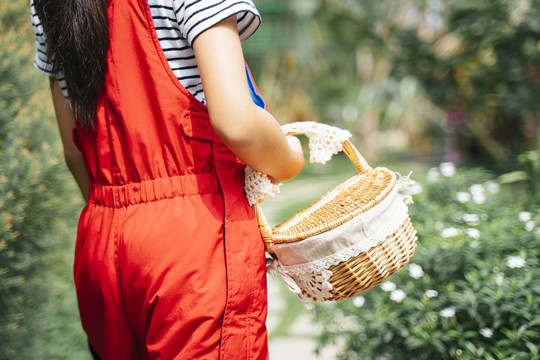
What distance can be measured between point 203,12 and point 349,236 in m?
0.54

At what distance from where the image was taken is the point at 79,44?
1.07m

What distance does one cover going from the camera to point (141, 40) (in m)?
1.03

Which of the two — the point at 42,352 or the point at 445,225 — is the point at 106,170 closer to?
the point at 42,352

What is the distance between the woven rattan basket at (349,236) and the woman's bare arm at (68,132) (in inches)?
21.5

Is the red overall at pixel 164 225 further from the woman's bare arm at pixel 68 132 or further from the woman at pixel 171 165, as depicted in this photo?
the woman's bare arm at pixel 68 132

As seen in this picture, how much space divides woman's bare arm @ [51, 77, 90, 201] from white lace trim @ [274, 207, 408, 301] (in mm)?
613

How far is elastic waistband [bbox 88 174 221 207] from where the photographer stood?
3.51ft

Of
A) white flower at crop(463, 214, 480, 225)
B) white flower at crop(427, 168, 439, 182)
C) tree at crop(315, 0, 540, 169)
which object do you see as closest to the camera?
white flower at crop(463, 214, 480, 225)

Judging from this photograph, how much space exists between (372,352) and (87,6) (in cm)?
170

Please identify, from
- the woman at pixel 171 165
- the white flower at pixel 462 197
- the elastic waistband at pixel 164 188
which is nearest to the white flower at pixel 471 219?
the white flower at pixel 462 197

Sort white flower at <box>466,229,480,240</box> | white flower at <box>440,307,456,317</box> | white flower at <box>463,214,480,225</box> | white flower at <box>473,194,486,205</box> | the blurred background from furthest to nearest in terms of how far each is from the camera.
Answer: white flower at <box>473,194,486,205</box>
white flower at <box>463,214,480,225</box>
white flower at <box>466,229,480,240</box>
white flower at <box>440,307,456,317</box>
the blurred background

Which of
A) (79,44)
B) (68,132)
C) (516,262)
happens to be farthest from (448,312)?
(79,44)

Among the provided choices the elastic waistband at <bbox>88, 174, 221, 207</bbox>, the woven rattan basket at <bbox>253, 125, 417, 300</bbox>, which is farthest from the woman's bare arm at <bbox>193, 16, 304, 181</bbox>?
the woven rattan basket at <bbox>253, 125, 417, 300</bbox>

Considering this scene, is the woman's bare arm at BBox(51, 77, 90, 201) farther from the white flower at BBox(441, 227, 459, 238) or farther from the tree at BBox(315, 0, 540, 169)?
the tree at BBox(315, 0, 540, 169)
